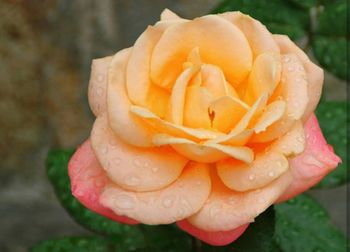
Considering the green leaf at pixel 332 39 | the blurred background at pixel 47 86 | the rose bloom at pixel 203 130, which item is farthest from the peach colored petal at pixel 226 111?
the blurred background at pixel 47 86

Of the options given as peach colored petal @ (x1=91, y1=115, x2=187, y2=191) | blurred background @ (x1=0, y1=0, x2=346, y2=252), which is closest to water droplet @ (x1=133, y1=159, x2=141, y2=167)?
peach colored petal @ (x1=91, y1=115, x2=187, y2=191)

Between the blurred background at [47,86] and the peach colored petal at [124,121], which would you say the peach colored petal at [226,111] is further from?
the blurred background at [47,86]

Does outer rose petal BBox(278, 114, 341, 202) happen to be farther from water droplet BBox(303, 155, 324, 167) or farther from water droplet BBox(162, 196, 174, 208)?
water droplet BBox(162, 196, 174, 208)

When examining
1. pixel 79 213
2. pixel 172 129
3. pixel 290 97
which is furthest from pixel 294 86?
pixel 79 213

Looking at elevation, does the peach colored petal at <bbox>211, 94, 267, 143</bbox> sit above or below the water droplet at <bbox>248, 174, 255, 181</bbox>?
above

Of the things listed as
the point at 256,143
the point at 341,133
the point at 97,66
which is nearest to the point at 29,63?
the point at 341,133
